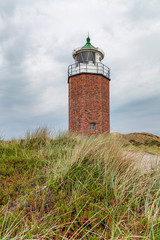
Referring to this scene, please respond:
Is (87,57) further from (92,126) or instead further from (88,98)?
(92,126)

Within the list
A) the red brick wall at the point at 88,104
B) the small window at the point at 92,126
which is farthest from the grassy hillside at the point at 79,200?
the small window at the point at 92,126

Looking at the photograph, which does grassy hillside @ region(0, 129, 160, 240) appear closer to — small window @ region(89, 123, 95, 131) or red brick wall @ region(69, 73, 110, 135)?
red brick wall @ region(69, 73, 110, 135)

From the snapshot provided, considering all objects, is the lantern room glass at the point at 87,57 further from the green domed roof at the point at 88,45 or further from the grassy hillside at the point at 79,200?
the grassy hillside at the point at 79,200

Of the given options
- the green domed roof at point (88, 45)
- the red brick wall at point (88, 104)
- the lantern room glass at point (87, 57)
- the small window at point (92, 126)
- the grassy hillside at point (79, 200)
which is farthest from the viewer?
the green domed roof at point (88, 45)

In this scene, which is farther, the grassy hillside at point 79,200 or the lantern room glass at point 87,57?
the lantern room glass at point 87,57

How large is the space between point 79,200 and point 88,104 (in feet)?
50.5

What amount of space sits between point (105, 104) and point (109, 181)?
1584 cm

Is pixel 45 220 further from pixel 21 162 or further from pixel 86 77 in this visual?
pixel 86 77

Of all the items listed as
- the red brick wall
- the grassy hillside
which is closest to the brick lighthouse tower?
the red brick wall

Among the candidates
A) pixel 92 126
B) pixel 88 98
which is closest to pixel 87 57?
pixel 88 98

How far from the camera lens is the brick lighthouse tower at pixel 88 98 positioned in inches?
695

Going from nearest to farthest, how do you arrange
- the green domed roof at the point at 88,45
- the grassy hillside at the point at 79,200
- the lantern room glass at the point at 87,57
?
the grassy hillside at the point at 79,200, the lantern room glass at the point at 87,57, the green domed roof at the point at 88,45

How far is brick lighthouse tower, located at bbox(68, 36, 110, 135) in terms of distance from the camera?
695 inches

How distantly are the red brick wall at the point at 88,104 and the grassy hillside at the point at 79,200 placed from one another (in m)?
12.3
